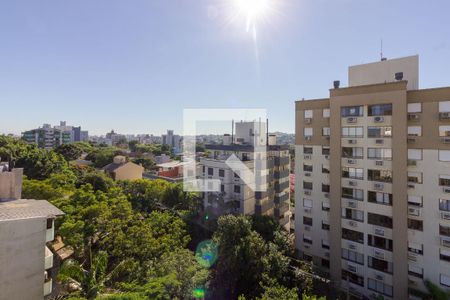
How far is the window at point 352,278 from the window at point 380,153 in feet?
27.8

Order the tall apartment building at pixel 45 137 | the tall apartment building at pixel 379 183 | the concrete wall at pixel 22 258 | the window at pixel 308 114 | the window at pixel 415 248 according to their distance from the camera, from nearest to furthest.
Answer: the concrete wall at pixel 22 258, the tall apartment building at pixel 379 183, the window at pixel 415 248, the window at pixel 308 114, the tall apartment building at pixel 45 137

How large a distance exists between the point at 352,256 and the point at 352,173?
5.95m

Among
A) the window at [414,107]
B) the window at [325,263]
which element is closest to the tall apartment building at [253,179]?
the window at [325,263]

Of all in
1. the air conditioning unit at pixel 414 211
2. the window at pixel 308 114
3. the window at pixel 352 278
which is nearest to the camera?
the air conditioning unit at pixel 414 211

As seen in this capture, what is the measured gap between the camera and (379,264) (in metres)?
18.1

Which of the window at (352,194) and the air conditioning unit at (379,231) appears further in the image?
the window at (352,194)

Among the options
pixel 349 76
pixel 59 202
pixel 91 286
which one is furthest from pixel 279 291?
pixel 59 202

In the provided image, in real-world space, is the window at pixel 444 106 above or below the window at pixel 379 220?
above

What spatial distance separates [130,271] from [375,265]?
630 inches

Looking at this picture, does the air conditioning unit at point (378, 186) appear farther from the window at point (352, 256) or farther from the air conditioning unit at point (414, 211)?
the window at point (352, 256)

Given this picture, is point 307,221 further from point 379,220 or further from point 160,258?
point 160,258

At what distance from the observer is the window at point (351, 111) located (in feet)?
62.3

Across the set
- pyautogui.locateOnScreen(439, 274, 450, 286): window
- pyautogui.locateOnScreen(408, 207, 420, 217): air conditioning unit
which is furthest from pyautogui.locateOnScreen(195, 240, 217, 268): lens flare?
pyautogui.locateOnScreen(439, 274, 450, 286): window
